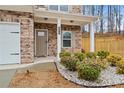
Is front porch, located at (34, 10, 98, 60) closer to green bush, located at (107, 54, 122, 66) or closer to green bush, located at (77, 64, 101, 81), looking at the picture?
green bush, located at (107, 54, 122, 66)

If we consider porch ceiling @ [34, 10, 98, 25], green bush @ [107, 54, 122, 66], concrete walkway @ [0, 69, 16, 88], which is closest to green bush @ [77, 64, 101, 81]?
concrete walkway @ [0, 69, 16, 88]

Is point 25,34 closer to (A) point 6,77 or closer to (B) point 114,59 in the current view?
(A) point 6,77

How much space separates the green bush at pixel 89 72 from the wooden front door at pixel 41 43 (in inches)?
297

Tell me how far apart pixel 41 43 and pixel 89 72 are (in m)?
8.04

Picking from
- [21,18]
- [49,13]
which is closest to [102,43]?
[49,13]

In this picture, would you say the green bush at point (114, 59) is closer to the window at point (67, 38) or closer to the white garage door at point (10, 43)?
the white garage door at point (10, 43)

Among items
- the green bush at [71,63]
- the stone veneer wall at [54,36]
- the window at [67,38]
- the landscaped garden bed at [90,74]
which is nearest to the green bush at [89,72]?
the landscaped garden bed at [90,74]

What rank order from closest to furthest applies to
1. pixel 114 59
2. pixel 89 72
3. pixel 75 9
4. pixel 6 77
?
pixel 89 72, pixel 6 77, pixel 114 59, pixel 75 9

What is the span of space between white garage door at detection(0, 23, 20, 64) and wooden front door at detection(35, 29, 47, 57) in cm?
360

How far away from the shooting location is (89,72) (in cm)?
740

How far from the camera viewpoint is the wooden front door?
585 inches

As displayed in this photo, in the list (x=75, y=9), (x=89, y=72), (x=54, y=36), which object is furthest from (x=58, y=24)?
(x=89, y=72)

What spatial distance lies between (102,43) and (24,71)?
13.4 metres
